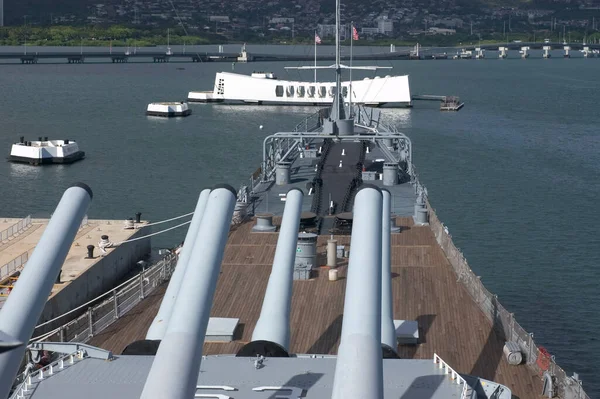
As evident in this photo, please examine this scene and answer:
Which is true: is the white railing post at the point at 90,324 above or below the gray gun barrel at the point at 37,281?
below

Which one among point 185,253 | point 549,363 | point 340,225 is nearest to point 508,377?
point 549,363

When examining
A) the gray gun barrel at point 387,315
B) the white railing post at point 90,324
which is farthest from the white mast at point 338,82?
the gray gun barrel at point 387,315

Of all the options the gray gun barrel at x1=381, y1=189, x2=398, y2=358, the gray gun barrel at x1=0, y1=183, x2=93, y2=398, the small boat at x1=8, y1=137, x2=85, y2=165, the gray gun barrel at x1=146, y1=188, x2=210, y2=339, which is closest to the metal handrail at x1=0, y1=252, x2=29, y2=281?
the gray gun barrel at x1=146, y1=188, x2=210, y2=339

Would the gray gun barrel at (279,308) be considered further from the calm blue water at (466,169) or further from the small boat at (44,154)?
the small boat at (44,154)

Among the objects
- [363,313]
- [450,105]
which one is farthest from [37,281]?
[450,105]

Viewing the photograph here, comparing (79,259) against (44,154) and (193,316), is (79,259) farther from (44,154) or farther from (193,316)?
(44,154)

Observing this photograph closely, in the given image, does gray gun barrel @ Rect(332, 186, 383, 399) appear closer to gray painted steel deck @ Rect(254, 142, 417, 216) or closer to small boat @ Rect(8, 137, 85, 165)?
gray painted steel deck @ Rect(254, 142, 417, 216)
